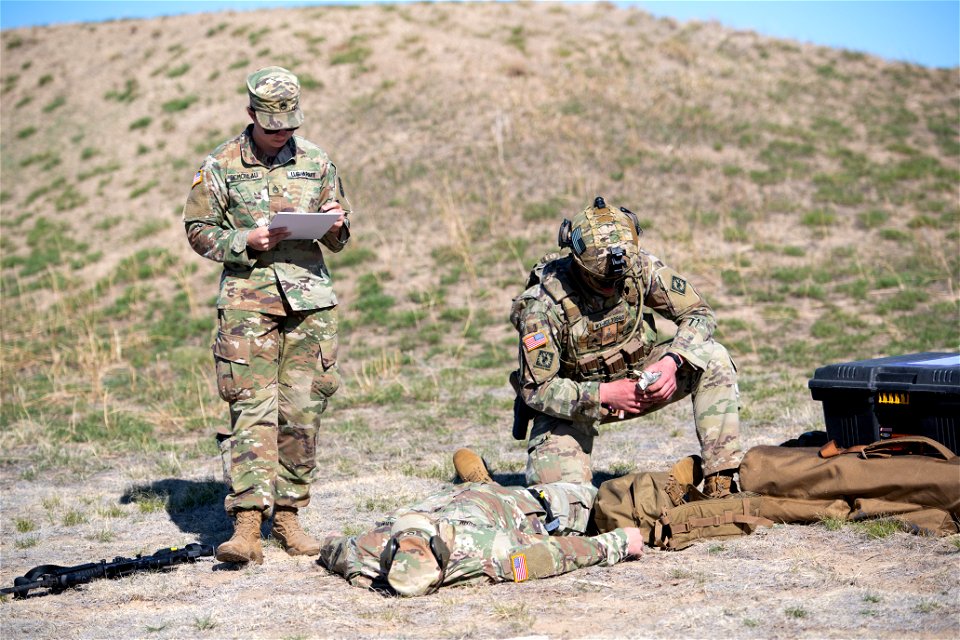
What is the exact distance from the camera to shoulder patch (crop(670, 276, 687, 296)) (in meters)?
6.16

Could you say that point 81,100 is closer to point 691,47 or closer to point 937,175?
point 691,47

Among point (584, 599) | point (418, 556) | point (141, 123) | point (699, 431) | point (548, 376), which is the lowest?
point (584, 599)

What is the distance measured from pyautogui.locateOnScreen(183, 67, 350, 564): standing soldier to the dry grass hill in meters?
0.47

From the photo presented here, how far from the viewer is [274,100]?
546 centimetres

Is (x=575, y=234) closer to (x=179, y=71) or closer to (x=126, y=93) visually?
(x=179, y=71)

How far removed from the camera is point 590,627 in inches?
169

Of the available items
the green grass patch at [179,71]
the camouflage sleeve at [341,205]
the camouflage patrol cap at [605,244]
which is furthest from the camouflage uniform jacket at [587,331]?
the green grass patch at [179,71]

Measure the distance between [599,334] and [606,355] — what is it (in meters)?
0.13

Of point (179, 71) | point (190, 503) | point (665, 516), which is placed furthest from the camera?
point (179, 71)

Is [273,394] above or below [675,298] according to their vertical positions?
below

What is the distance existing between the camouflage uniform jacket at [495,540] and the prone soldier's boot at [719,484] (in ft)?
2.70

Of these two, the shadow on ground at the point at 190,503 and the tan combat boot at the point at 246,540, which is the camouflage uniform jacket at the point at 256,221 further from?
the shadow on ground at the point at 190,503

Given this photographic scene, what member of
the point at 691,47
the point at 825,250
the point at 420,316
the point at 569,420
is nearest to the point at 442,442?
the point at 569,420

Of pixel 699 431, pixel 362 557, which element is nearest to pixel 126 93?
pixel 699 431
